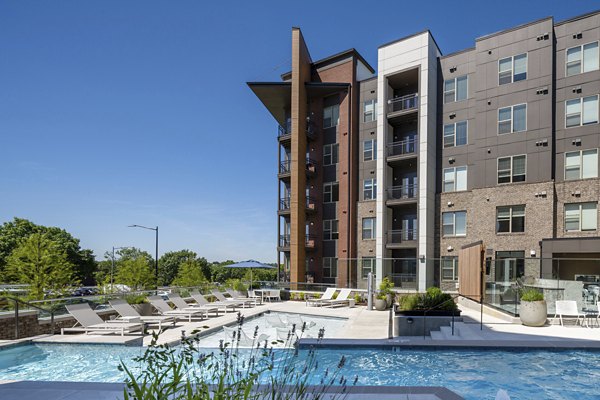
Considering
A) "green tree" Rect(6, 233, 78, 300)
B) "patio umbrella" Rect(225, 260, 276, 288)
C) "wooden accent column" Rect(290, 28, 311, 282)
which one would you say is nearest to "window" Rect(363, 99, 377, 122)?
"wooden accent column" Rect(290, 28, 311, 282)

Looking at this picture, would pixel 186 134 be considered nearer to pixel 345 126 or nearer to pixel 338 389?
pixel 345 126

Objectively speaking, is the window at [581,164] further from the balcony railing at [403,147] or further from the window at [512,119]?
the balcony railing at [403,147]

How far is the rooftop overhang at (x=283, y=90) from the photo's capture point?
93.8 ft

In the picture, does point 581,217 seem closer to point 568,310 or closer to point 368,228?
point 568,310

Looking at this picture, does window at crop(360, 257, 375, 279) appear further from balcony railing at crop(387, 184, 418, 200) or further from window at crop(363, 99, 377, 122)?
window at crop(363, 99, 377, 122)

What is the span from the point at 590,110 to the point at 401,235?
12.3 m

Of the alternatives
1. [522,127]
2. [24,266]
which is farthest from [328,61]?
[24,266]

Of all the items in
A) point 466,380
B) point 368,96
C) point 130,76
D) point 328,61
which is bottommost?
point 466,380

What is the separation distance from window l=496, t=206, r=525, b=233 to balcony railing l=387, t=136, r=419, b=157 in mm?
6563

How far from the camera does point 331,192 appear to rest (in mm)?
29484

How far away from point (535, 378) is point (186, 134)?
75.6 ft

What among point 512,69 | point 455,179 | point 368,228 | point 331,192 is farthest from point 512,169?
point 331,192

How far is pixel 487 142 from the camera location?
23.5 meters

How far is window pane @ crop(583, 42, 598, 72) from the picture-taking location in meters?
20.8
